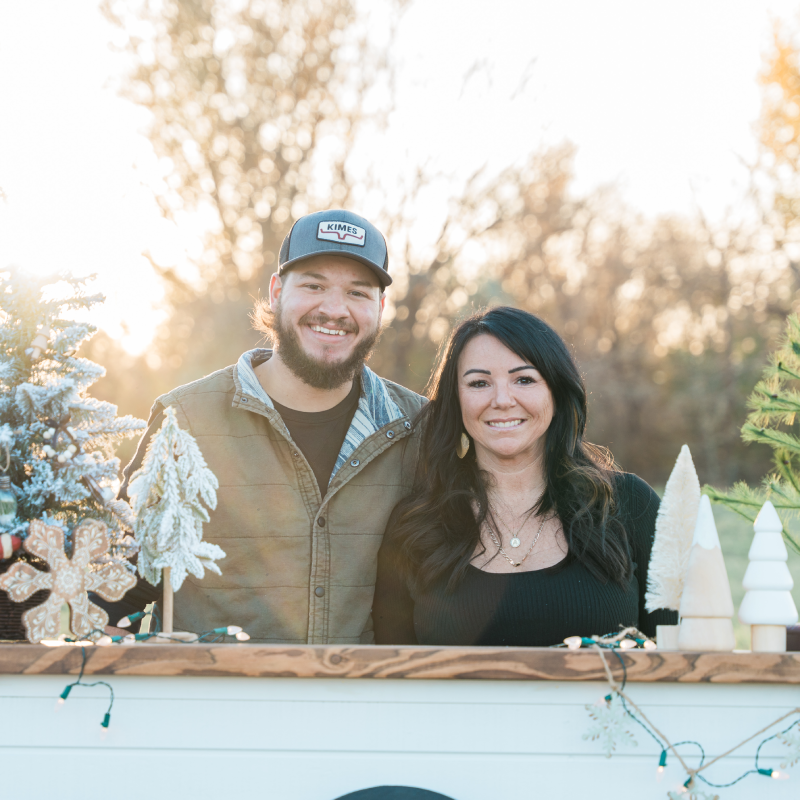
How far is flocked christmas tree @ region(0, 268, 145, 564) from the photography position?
1.71m

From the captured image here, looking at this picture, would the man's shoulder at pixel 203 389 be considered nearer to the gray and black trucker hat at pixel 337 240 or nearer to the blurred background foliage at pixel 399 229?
the gray and black trucker hat at pixel 337 240

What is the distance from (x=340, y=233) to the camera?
8.28 feet

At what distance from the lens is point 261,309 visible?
3170 millimetres

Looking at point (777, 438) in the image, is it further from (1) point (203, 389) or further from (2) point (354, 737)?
(1) point (203, 389)

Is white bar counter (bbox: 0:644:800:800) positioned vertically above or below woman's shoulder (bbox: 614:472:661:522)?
below

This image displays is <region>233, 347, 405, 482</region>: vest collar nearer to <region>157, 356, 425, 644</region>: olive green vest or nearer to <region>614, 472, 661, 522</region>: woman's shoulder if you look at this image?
<region>157, 356, 425, 644</region>: olive green vest

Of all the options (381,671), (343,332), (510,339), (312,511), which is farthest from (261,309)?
(381,671)

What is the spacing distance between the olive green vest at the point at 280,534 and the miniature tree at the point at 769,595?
47.4 inches

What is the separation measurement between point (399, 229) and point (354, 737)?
10.6 m

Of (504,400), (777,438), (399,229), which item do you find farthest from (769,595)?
(399,229)

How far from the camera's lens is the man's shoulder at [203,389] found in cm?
258

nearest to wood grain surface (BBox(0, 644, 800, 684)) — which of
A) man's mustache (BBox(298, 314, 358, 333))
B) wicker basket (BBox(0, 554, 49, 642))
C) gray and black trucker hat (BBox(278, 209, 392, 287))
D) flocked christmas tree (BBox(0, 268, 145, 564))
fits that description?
wicker basket (BBox(0, 554, 49, 642))

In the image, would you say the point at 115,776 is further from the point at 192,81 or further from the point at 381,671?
the point at 192,81

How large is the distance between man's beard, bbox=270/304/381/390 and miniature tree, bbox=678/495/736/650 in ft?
4.34
